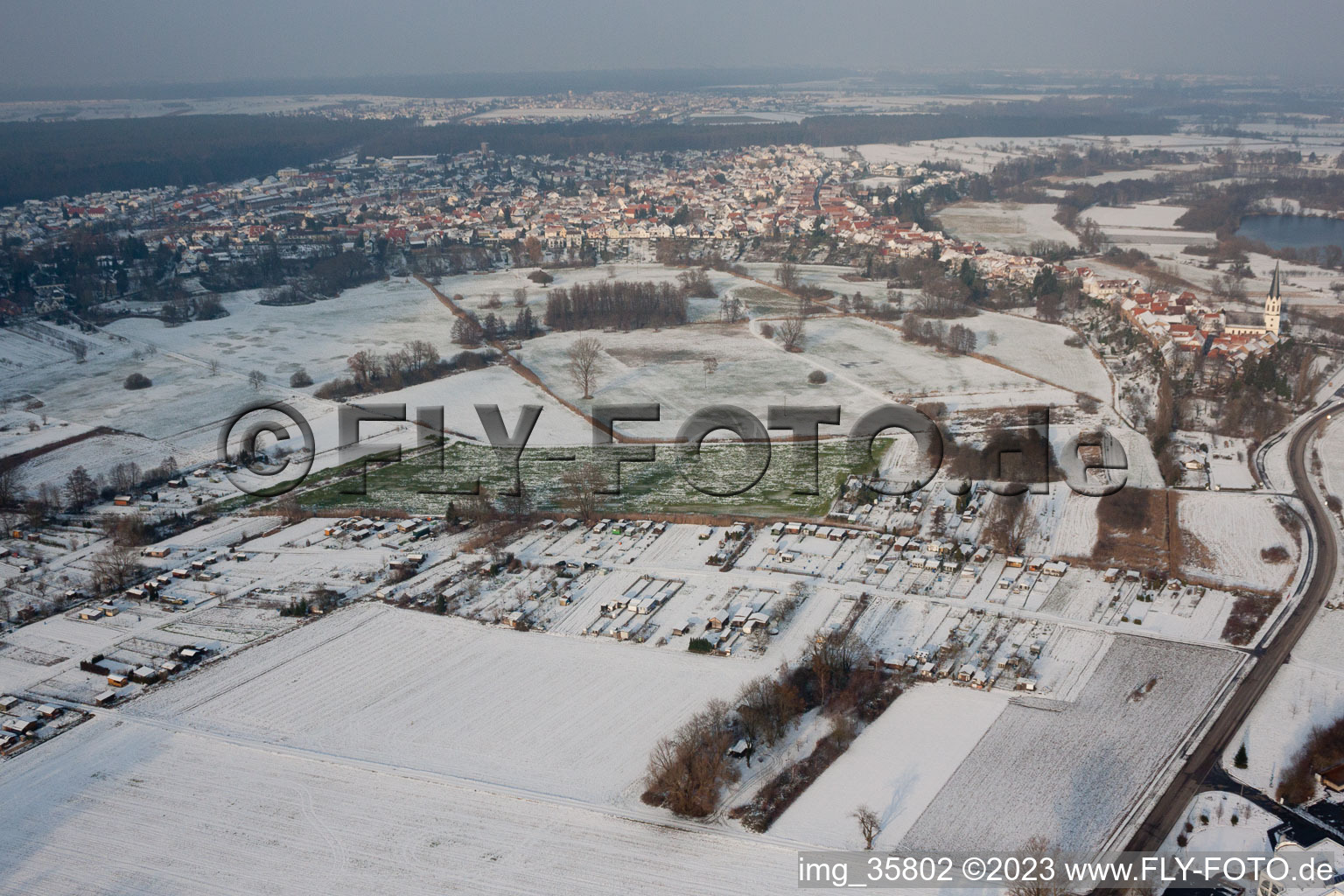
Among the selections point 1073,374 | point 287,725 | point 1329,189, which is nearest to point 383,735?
point 287,725

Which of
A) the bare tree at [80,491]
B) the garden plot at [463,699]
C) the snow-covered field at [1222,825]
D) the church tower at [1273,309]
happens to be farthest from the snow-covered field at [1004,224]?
the snow-covered field at [1222,825]

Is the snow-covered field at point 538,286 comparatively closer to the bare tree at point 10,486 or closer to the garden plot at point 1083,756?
the bare tree at point 10,486

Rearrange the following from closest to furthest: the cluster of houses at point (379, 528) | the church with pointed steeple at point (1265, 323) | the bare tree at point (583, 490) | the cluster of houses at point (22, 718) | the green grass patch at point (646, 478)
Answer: the cluster of houses at point (22, 718) < the cluster of houses at point (379, 528) < the bare tree at point (583, 490) < the green grass patch at point (646, 478) < the church with pointed steeple at point (1265, 323)

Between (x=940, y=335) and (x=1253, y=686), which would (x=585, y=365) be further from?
(x=1253, y=686)

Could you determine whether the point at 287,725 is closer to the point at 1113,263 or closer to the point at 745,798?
the point at 745,798

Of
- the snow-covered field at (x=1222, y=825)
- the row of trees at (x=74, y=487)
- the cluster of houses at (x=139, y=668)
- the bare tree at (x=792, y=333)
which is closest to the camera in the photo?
the snow-covered field at (x=1222, y=825)

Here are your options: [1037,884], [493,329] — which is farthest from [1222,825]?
[493,329]
